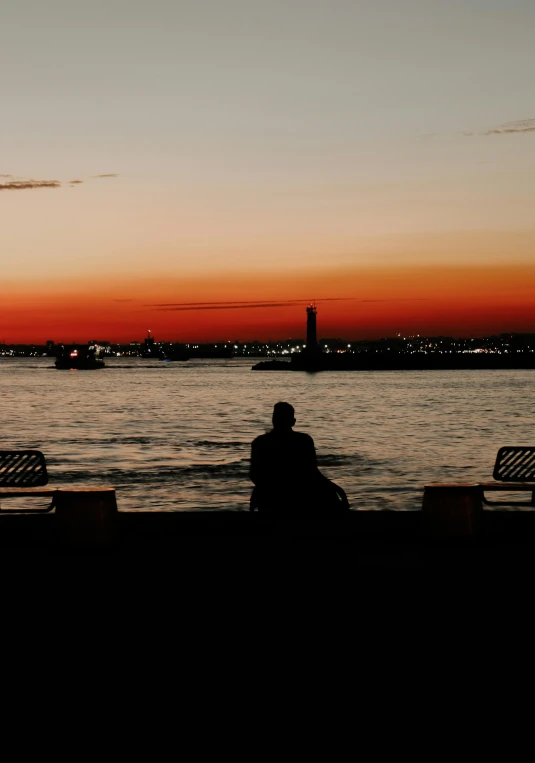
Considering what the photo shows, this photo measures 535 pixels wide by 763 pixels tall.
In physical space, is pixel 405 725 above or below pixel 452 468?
above

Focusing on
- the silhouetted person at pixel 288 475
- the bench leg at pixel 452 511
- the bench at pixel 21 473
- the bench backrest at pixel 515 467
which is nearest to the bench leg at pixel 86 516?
the silhouetted person at pixel 288 475

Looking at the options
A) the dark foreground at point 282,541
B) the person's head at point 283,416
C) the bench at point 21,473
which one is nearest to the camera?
the dark foreground at point 282,541

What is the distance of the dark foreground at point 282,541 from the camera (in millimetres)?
9883

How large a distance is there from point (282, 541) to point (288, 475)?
24.9 inches

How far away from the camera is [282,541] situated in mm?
10570

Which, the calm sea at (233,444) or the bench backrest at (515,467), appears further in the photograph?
the calm sea at (233,444)

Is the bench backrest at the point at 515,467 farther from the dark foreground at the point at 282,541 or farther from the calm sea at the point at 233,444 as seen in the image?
the calm sea at the point at 233,444

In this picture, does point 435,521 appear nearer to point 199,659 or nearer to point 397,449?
point 199,659

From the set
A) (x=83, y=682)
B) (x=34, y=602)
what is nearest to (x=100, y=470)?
(x=34, y=602)

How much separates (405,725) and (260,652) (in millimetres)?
1642

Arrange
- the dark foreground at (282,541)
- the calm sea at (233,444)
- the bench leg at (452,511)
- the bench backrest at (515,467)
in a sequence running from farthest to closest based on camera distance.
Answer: the calm sea at (233,444)
the bench backrest at (515,467)
the bench leg at (452,511)
the dark foreground at (282,541)

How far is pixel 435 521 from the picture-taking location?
10.4 meters

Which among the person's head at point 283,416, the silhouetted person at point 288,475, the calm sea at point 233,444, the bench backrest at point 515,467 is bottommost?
the calm sea at point 233,444

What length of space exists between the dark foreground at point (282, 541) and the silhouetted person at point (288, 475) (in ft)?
0.49
